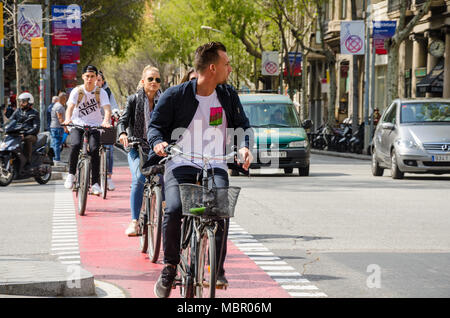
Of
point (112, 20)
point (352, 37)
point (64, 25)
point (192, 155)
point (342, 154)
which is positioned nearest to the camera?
point (192, 155)

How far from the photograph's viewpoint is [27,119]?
19.0 meters

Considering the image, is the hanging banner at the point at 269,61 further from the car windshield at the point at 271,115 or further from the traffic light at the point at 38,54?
the traffic light at the point at 38,54

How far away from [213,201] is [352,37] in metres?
31.4

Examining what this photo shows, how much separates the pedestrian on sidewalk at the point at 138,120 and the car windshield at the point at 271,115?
12684 millimetres

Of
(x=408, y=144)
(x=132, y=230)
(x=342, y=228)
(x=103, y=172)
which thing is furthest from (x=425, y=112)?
(x=132, y=230)

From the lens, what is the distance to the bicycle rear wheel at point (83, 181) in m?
12.8

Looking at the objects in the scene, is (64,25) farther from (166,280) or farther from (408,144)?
(166,280)

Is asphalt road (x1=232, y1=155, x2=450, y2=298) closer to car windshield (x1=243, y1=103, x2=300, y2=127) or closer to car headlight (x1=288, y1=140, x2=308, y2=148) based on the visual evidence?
car headlight (x1=288, y1=140, x2=308, y2=148)

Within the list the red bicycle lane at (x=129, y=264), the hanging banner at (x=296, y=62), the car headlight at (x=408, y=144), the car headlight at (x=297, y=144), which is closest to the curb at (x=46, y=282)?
the red bicycle lane at (x=129, y=264)

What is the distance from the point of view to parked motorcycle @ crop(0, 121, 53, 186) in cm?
1894

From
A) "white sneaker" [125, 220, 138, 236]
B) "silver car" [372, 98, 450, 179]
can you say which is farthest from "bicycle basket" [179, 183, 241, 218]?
"silver car" [372, 98, 450, 179]

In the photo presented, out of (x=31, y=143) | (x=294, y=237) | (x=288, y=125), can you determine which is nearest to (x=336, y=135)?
(x=288, y=125)

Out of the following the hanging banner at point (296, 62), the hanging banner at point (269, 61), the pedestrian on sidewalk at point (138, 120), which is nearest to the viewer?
the pedestrian on sidewalk at point (138, 120)
